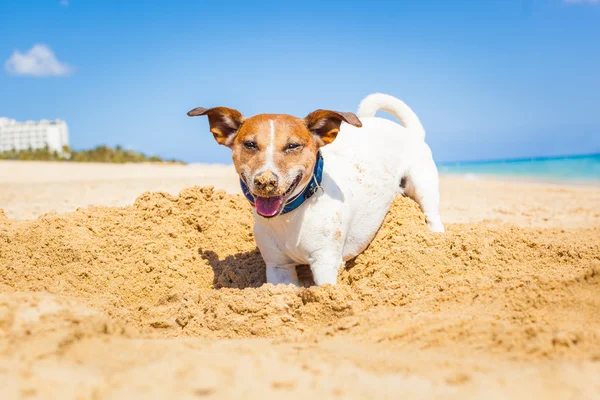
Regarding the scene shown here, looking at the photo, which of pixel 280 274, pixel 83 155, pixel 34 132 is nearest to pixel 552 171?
pixel 83 155

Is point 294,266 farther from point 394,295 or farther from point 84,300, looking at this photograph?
point 84,300

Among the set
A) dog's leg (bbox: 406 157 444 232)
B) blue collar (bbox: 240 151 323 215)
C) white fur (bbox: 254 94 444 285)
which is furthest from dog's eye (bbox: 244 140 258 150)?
dog's leg (bbox: 406 157 444 232)

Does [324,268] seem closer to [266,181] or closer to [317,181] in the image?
[317,181]

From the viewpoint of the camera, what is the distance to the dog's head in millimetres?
3218

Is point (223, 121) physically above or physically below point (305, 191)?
above

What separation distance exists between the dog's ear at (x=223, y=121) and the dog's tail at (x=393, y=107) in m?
2.16

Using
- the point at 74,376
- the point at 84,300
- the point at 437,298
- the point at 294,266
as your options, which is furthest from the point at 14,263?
the point at 437,298

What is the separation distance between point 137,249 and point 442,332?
2.85 meters

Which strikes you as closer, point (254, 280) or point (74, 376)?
point (74, 376)

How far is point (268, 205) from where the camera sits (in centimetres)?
332

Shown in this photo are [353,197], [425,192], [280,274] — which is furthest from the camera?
[425,192]

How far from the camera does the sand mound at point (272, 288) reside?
80.4 inches

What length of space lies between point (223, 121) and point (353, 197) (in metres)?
1.21

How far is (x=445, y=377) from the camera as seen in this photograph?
1602 millimetres
